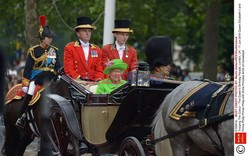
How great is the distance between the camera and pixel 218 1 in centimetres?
2245

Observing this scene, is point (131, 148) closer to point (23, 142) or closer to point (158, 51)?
point (158, 51)

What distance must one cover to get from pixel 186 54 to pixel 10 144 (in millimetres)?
22656

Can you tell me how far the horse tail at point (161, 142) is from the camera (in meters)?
9.32

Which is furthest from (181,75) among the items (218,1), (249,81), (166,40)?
(249,81)

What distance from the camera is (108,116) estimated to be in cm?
1071

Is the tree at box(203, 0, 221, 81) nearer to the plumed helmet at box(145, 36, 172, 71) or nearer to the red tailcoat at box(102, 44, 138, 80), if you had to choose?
the red tailcoat at box(102, 44, 138, 80)

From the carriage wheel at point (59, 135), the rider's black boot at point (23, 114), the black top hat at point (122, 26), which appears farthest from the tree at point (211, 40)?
the carriage wheel at point (59, 135)

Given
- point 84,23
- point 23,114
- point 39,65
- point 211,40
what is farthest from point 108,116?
point 211,40

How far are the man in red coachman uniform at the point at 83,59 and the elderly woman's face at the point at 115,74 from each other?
2.36ft

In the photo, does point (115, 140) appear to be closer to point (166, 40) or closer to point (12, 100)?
point (166, 40)

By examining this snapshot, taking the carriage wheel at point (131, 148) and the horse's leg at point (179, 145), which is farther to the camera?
the carriage wheel at point (131, 148)

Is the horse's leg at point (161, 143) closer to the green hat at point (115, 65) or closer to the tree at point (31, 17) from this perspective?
the green hat at point (115, 65)

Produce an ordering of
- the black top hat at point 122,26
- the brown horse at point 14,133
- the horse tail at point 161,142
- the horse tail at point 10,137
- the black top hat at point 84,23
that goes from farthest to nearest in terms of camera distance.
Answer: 1. the horse tail at point 10,137
2. the brown horse at point 14,133
3. the black top hat at point 84,23
4. the black top hat at point 122,26
5. the horse tail at point 161,142

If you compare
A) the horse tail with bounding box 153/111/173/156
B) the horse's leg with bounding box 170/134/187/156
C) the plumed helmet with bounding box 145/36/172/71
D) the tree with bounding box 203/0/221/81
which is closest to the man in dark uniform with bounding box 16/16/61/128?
the plumed helmet with bounding box 145/36/172/71
